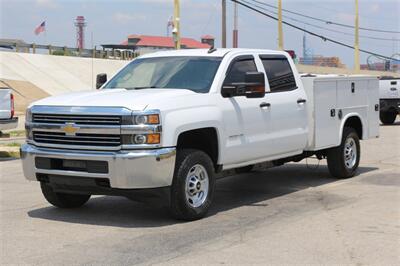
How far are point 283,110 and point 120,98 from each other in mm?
2608

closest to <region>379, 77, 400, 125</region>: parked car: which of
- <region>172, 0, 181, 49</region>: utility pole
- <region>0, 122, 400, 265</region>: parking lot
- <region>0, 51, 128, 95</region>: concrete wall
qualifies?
<region>172, 0, 181, 49</region>: utility pole

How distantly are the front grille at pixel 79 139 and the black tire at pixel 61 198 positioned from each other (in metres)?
0.73

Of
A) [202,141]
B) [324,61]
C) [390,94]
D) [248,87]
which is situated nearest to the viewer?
[202,141]

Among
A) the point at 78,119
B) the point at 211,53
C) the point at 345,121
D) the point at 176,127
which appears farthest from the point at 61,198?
the point at 345,121

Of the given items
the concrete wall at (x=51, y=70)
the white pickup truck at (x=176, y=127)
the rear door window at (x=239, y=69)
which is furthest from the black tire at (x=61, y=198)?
the concrete wall at (x=51, y=70)

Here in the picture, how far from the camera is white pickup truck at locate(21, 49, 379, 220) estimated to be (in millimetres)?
6717

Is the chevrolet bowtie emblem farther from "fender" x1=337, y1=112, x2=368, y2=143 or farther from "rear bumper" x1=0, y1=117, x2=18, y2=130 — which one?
"rear bumper" x1=0, y1=117, x2=18, y2=130

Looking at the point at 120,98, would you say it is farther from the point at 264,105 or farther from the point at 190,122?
the point at 264,105

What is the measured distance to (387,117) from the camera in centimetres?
2378

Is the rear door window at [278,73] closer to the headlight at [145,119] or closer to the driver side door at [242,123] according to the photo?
the driver side door at [242,123]

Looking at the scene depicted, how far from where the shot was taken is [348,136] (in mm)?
10422

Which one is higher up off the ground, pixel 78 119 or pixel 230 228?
pixel 78 119

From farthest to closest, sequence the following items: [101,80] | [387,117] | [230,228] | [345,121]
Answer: [387,117] → [345,121] → [101,80] → [230,228]

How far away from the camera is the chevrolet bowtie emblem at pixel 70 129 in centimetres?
693
